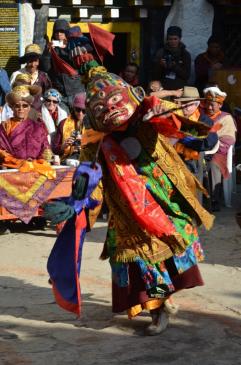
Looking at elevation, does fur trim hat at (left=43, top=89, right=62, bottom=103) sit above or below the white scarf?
above

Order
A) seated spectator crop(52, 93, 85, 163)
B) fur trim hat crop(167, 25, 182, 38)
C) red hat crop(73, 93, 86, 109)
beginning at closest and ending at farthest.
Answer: seated spectator crop(52, 93, 85, 163)
red hat crop(73, 93, 86, 109)
fur trim hat crop(167, 25, 182, 38)

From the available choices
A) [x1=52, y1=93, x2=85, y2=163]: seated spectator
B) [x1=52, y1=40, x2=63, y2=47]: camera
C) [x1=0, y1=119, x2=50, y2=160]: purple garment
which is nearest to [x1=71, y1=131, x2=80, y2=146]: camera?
[x1=52, y1=93, x2=85, y2=163]: seated spectator

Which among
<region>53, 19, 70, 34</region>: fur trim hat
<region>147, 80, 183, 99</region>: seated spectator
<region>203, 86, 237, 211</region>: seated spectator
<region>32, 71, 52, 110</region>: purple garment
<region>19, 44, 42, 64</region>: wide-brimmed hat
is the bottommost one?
<region>203, 86, 237, 211</region>: seated spectator

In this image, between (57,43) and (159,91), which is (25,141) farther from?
(57,43)

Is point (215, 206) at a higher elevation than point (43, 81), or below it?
below

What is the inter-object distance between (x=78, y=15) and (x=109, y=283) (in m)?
6.30

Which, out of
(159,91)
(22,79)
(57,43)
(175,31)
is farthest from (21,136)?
(175,31)

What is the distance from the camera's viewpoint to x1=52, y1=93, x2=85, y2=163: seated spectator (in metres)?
10.3

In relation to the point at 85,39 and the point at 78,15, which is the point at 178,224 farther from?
the point at 78,15

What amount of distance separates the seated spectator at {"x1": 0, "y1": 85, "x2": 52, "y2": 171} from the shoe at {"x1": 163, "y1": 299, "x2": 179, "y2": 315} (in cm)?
366

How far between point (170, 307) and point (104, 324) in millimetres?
478

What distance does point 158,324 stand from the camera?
600 centimetres

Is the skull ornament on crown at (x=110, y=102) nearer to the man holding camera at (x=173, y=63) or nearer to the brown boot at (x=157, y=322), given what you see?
the brown boot at (x=157, y=322)

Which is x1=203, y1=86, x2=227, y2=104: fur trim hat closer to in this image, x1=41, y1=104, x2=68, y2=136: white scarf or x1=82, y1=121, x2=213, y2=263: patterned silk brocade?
x1=41, y1=104, x2=68, y2=136: white scarf
